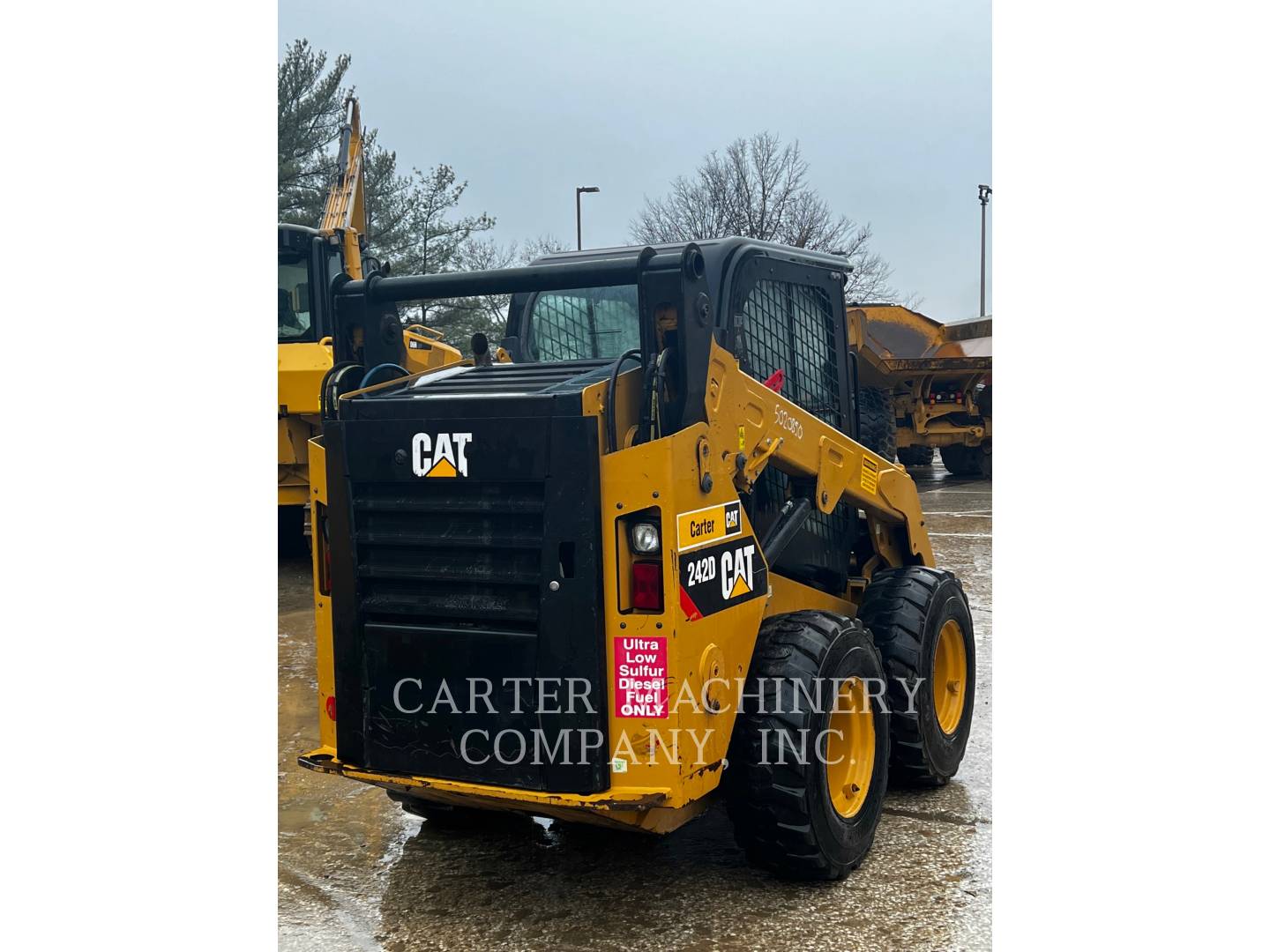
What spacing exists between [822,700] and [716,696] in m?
0.47

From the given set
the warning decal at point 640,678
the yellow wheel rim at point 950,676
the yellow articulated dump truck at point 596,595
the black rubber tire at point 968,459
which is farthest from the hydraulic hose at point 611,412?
the black rubber tire at point 968,459

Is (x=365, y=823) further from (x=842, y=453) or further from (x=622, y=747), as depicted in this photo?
(x=842, y=453)

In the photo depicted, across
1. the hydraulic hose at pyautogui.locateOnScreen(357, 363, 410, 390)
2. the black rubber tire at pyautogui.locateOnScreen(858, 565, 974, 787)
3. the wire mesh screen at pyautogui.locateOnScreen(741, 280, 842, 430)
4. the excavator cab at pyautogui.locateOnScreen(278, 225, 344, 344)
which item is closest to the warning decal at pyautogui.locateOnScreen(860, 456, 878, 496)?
the wire mesh screen at pyautogui.locateOnScreen(741, 280, 842, 430)

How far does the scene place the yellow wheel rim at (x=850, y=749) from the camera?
14.5 ft

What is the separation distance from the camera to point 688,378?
12.7 feet

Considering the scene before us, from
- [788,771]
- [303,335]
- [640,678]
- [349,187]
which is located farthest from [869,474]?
[349,187]

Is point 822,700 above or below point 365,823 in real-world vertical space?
above

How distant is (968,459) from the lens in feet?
69.2

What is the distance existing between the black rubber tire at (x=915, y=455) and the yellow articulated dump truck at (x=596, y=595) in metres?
17.3

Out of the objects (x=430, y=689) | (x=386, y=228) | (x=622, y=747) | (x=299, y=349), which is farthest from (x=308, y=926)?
(x=386, y=228)

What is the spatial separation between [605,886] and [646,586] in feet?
4.11

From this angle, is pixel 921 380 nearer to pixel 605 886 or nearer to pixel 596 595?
pixel 605 886

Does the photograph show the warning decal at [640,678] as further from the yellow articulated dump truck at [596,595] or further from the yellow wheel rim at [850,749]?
the yellow wheel rim at [850,749]

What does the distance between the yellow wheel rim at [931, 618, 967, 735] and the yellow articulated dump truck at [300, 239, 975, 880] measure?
39.9 inches
